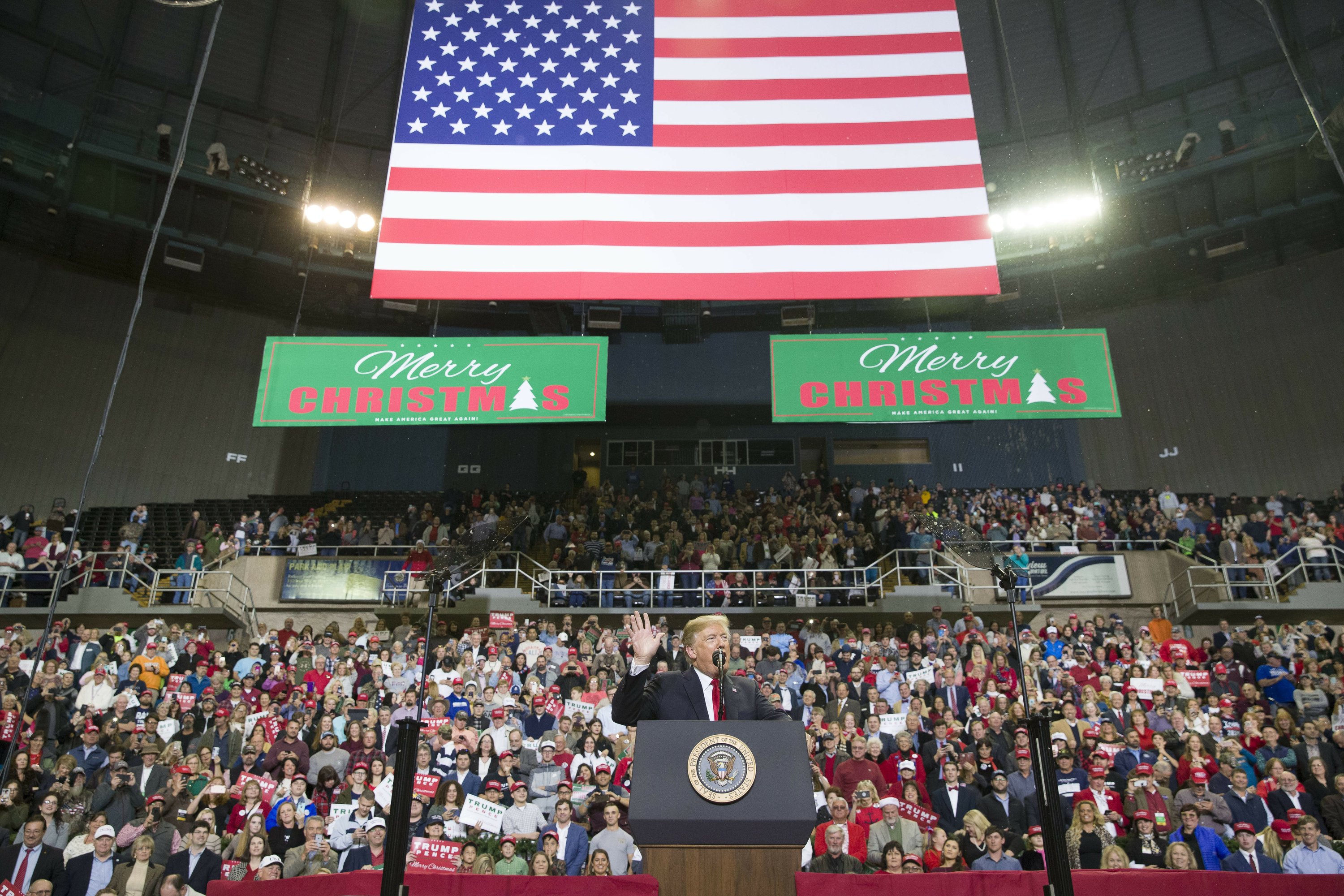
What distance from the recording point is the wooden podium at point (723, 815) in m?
3.45

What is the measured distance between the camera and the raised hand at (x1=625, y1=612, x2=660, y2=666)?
13.5ft

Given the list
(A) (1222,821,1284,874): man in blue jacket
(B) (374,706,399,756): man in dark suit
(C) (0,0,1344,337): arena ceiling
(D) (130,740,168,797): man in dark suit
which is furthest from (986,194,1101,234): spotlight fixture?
(D) (130,740,168,797): man in dark suit

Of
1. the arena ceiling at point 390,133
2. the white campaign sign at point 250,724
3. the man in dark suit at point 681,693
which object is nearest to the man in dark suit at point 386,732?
the white campaign sign at point 250,724

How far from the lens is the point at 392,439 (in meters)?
27.7

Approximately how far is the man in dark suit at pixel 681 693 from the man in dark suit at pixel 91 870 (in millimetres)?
6979

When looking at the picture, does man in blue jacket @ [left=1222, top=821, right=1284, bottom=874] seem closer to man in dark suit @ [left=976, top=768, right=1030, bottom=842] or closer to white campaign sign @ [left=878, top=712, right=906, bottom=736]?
man in dark suit @ [left=976, top=768, right=1030, bottom=842]

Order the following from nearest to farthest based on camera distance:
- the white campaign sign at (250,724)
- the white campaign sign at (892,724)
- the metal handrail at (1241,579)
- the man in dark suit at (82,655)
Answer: the white campaign sign at (892,724) → the white campaign sign at (250,724) → the man in dark suit at (82,655) → the metal handrail at (1241,579)

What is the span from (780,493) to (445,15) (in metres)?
15.8

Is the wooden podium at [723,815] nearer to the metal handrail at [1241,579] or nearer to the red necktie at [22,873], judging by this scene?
the red necktie at [22,873]

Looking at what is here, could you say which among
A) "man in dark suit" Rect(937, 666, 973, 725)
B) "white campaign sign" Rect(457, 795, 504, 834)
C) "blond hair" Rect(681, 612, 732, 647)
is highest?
"man in dark suit" Rect(937, 666, 973, 725)

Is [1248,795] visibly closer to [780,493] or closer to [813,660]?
[813,660]

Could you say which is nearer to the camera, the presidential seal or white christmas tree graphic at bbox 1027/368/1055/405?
the presidential seal

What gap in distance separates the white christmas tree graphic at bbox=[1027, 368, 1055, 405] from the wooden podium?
941 centimetres

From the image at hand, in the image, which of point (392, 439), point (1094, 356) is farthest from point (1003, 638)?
point (392, 439)
